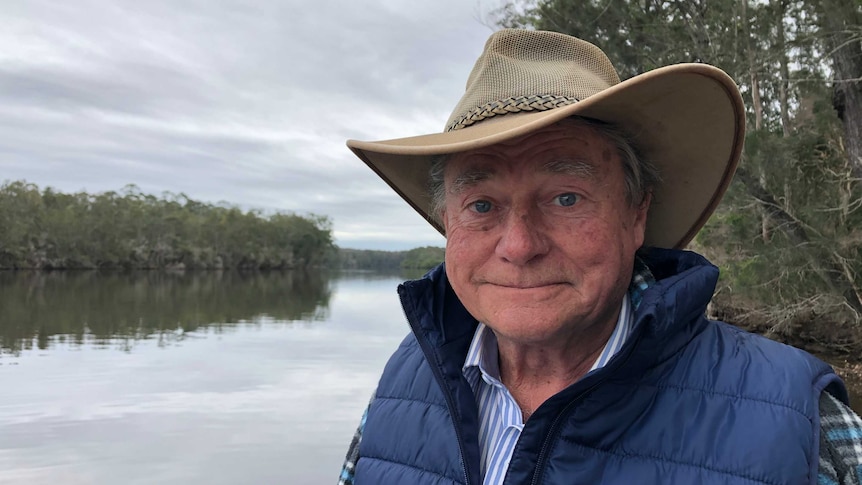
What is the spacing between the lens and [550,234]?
3.99 ft

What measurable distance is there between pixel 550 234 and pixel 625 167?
0.82 feet

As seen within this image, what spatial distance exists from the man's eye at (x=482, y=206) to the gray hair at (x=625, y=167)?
0.15 m

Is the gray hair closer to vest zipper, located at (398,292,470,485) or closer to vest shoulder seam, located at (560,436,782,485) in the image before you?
vest zipper, located at (398,292,470,485)

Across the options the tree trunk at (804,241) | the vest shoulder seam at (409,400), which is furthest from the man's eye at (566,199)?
the tree trunk at (804,241)

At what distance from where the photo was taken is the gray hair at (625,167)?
125cm

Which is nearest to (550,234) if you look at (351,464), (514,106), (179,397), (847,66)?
(514,106)

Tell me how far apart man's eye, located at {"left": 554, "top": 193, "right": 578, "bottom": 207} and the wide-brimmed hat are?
0.16 metres

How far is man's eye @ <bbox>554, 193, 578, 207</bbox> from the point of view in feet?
4.01

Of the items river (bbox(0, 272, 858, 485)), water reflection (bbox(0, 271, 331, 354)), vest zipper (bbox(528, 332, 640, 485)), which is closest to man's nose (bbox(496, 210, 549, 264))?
vest zipper (bbox(528, 332, 640, 485))

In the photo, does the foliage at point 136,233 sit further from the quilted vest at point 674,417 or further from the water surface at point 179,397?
the quilted vest at point 674,417

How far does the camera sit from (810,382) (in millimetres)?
1028

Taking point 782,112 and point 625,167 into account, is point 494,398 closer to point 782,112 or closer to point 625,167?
point 625,167

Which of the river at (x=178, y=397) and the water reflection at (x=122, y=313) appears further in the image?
the water reflection at (x=122, y=313)

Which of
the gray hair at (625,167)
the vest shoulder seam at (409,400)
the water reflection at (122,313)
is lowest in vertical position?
the water reflection at (122,313)
